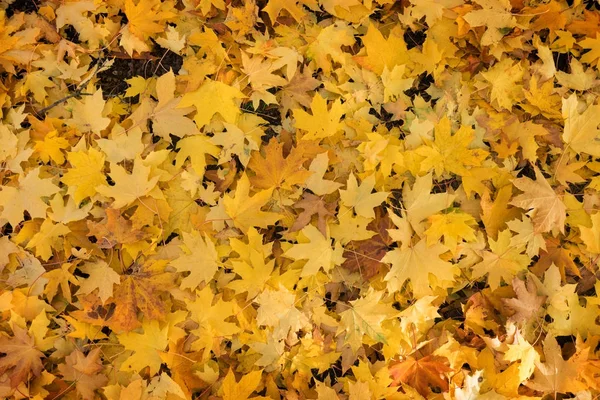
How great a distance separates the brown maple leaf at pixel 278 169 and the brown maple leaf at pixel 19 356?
3.01 feet

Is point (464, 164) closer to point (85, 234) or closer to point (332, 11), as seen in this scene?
point (332, 11)

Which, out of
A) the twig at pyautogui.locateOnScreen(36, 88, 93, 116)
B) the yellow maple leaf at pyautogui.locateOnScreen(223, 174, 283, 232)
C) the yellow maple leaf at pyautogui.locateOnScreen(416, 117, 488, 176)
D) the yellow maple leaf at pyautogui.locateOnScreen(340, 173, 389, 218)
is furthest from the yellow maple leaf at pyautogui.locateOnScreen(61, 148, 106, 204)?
the yellow maple leaf at pyautogui.locateOnScreen(416, 117, 488, 176)

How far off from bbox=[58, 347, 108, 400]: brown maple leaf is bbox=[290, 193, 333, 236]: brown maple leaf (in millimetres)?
807

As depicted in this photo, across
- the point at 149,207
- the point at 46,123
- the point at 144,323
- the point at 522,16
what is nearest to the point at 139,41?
the point at 46,123

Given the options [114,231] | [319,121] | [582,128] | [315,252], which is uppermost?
[319,121]

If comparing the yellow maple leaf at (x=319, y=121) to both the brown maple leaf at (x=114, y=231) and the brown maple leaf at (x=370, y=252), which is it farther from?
the brown maple leaf at (x=114, y=231)

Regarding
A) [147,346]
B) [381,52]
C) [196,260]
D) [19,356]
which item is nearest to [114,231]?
[196,260]

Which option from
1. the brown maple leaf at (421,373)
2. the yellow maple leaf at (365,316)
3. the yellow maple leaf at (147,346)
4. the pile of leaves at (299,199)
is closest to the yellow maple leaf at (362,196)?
the pile of leaves at (299,199)

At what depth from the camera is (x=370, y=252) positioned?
1.74m

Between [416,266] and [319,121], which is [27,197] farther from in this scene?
Result: [416,266]

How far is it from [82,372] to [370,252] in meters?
1.05

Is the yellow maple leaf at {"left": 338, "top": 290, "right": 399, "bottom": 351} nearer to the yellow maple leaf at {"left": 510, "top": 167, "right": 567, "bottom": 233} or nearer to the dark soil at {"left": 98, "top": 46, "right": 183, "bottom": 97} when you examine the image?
the yellow maple leaf at {"left": 510, "top": 167, "right": 567, "bottom": 233}

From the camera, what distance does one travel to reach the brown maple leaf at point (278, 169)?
1729 millimetres

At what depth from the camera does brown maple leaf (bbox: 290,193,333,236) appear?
172cm
